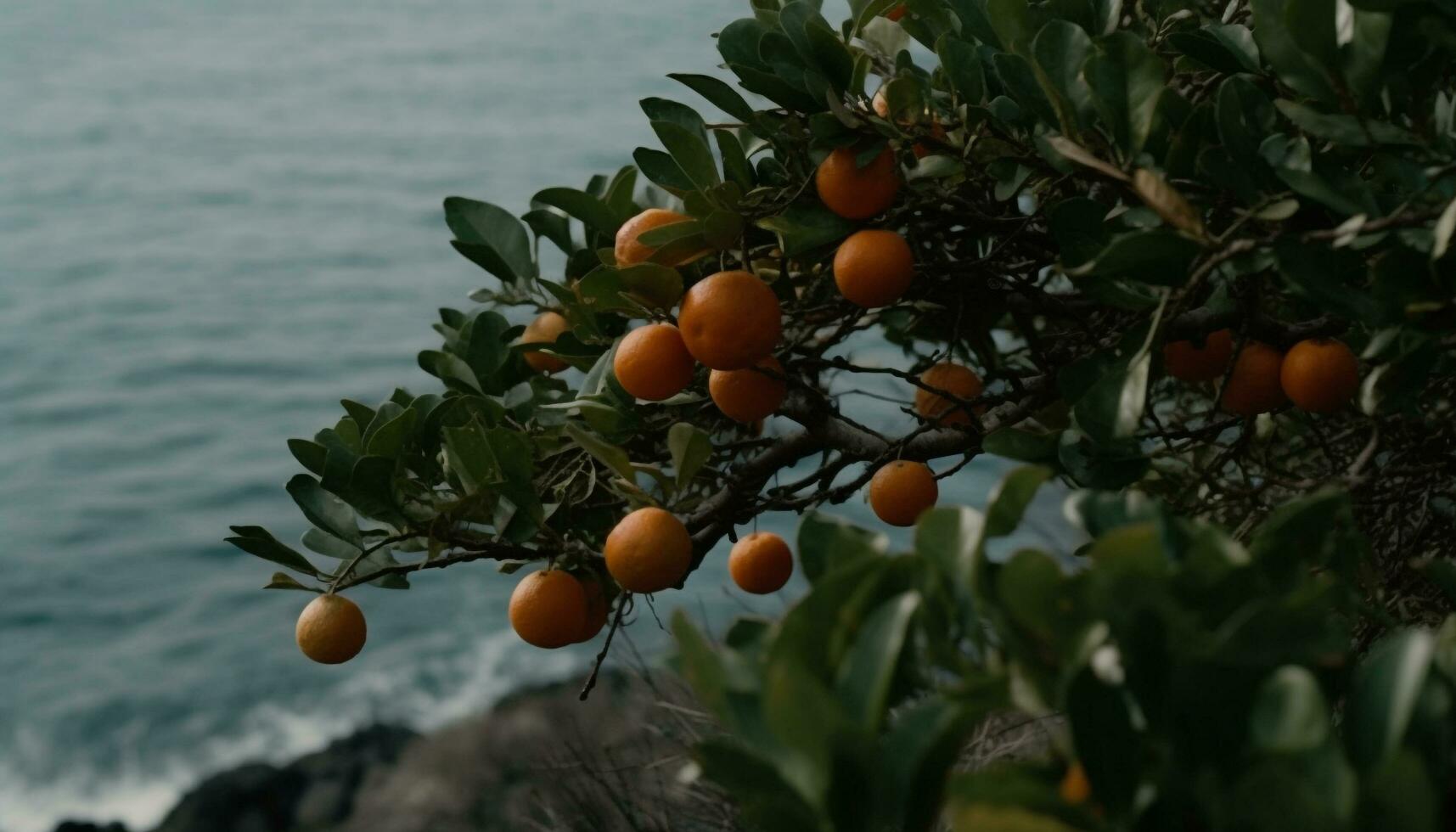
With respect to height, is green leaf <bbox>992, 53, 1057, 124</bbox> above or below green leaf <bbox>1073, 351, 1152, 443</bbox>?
above

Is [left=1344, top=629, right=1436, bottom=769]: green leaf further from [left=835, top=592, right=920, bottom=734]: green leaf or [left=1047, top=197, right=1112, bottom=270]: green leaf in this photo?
[left=1047, top=197, right=1112, bottom=270]: green leaf

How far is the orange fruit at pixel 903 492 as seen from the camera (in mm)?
1066

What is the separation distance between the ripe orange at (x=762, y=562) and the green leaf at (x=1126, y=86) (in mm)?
438

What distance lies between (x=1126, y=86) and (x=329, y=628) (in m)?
0.67

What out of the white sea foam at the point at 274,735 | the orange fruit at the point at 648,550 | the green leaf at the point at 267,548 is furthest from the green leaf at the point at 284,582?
the white sea foam at the point at 274,735

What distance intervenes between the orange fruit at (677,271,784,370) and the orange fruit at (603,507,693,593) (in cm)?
11

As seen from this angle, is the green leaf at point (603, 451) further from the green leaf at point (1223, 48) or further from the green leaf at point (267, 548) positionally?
the green leaf at point (1223, 48)

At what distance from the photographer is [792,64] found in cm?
93

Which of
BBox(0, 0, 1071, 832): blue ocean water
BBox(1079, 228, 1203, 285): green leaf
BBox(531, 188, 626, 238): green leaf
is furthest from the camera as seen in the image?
BBox(0, 0, 1071, 832): blue ocean water

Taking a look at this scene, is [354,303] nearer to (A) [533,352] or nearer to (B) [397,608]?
(B) [397,608]

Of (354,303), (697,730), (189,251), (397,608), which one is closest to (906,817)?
(697,730)

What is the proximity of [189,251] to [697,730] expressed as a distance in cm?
738

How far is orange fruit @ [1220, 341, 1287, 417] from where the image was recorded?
0.95 metres

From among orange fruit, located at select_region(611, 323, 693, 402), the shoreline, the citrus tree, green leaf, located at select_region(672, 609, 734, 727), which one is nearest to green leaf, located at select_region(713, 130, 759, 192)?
the citrus tree
